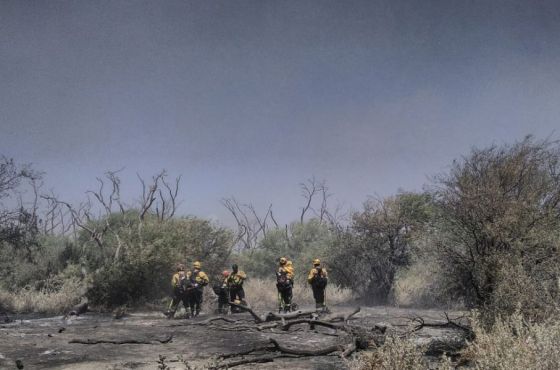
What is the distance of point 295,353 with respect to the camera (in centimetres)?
880

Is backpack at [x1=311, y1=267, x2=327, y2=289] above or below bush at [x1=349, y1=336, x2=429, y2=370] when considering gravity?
above

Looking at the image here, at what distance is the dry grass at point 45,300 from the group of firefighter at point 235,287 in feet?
15.8

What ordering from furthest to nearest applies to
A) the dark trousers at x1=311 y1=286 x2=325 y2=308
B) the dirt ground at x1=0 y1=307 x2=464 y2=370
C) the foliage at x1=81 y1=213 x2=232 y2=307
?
the foliage at x1=81 y1=213 x2=232 y2=307
the dark trousers at x1=311 y1=286 x2=325 y2=308
the dirt ground at x1=0 y1=307 x2=464 y2=370

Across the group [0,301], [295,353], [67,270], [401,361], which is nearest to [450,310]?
→ [295,353]

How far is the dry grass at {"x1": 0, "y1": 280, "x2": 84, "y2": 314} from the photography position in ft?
65.0

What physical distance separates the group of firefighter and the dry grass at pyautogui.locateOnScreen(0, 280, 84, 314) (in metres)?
4.81

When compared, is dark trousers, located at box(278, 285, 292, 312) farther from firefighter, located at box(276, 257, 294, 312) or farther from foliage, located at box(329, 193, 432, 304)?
foliage, located at box(329, 193, 432, 304)

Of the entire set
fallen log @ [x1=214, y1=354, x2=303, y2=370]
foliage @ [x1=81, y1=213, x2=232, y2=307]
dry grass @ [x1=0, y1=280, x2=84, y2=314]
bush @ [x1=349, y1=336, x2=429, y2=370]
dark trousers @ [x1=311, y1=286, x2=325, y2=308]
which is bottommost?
fallen log @ [x1=214, y1=354, x2=303, y2=370]

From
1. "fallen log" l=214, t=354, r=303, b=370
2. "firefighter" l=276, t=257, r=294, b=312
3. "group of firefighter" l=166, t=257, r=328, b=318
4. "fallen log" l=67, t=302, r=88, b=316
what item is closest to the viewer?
"fallen log" l=214, t=354, r=303, b=370

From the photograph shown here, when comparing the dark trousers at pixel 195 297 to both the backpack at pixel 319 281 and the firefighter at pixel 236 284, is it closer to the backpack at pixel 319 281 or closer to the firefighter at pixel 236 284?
the firefighter at pixel 236 284

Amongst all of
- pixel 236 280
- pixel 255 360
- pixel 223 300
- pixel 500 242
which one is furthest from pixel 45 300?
pixel 500 242

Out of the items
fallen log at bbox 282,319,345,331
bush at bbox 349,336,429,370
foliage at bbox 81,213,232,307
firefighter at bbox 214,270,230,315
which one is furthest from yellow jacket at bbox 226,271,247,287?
bush at bbox 349,336,429,370

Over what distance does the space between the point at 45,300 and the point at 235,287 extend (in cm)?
832

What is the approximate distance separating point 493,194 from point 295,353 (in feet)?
19.0
